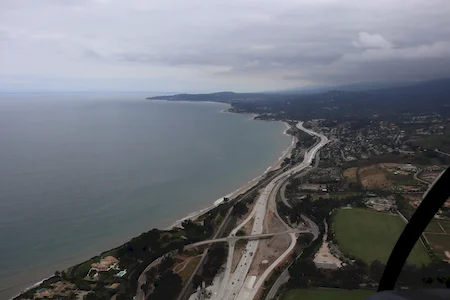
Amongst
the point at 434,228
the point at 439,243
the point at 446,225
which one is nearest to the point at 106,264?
the point at 439,243

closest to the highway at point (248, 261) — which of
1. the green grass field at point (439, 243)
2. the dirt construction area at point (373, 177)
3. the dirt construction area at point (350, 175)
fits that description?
the dirt construction area at point (350, 175)

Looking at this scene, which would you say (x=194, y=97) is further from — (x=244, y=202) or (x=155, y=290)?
(x=155, y=290)

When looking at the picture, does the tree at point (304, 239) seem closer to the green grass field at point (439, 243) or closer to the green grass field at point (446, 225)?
the green grass field at point (439, 243)

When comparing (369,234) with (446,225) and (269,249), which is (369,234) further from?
(269,249)

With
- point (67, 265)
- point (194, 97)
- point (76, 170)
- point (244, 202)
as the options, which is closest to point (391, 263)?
point (67, 265)

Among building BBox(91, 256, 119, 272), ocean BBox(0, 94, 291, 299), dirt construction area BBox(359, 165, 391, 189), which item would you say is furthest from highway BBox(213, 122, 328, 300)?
dirt construction area BBox(359, 165, 391, 189)

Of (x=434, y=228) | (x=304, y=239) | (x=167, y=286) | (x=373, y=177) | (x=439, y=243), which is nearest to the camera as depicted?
(x=167, y=286)
